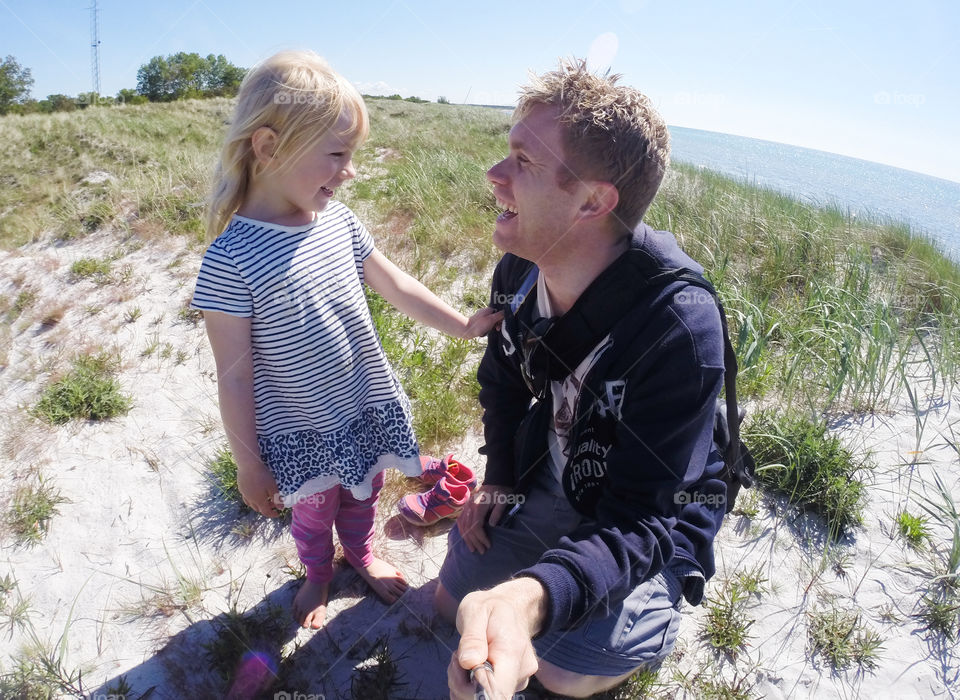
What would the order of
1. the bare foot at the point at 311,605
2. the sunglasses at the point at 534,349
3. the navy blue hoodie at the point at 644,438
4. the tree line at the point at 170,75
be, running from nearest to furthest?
the navy blue hoodie at the point at 644,438
the sunglasses at the point at 534,349
the bare foot at the point at 311,605
the tree line at the point at 170,75

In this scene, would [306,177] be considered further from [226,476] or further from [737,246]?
[737,246]

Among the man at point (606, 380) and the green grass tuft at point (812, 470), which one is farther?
the green grass tuft at point (812, 470)

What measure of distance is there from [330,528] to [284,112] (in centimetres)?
139

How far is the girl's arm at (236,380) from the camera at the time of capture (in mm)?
1451

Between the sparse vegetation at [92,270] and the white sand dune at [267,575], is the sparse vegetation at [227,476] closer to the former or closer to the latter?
the white sand dune at [267,575]

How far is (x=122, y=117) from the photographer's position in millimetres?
13234

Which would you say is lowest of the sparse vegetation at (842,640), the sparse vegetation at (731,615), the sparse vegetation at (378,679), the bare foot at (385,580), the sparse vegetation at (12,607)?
the sparse vegetation at (12,607)

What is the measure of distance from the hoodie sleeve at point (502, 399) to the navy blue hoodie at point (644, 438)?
39 centimetres

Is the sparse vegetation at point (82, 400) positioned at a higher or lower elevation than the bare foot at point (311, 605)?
lower

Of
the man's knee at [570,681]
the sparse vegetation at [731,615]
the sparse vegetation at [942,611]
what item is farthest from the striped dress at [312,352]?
the sparse vegetation at [942,611]

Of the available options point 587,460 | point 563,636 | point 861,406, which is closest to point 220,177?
point 587,460

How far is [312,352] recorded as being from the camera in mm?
1639

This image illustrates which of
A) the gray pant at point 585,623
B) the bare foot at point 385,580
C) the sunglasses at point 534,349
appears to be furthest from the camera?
the bare foot at point 385,580

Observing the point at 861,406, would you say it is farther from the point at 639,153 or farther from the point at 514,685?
the point at 514,685
